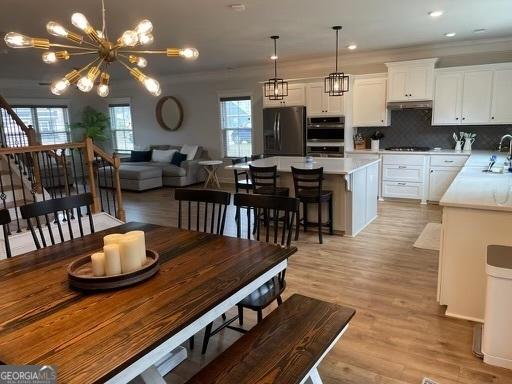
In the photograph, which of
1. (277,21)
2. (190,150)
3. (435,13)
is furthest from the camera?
(190,150)

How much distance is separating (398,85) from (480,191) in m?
3.88

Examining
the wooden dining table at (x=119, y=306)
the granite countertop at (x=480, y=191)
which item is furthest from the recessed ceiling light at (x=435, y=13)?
the wooden dining table at (x=119, y=306)

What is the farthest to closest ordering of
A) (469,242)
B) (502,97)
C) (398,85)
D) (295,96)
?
1. (295,96)
2. (398,85)
3. (502,97)
4. (469,242)

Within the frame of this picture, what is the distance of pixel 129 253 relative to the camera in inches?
70.3

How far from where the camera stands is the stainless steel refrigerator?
7.20 m

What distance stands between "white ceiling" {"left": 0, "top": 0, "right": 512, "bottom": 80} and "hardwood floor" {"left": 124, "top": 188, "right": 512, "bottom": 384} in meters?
2.64

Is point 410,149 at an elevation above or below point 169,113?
below

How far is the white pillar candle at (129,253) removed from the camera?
1.78 meters

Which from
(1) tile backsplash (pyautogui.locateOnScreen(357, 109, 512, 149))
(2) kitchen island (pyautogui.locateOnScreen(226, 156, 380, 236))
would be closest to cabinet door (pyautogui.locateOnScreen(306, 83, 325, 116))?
(1) tile backsplash (pyautogui.locateOnScreen(357, 109, 512, 149))

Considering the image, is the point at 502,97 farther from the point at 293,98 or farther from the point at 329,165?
the point at 293,98

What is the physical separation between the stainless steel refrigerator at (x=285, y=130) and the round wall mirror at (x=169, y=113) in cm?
301

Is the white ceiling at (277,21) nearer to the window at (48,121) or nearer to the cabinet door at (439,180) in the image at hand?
the cabinet door at (439,180)

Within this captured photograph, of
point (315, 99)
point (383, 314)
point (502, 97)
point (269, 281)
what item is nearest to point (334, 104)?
point (315, 99)

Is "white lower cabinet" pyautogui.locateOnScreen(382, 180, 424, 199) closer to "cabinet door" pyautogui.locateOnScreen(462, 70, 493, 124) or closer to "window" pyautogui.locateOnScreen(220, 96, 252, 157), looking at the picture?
"cabinet door" pyautogui.locateOnScreen(462, 70, 493, 124)
